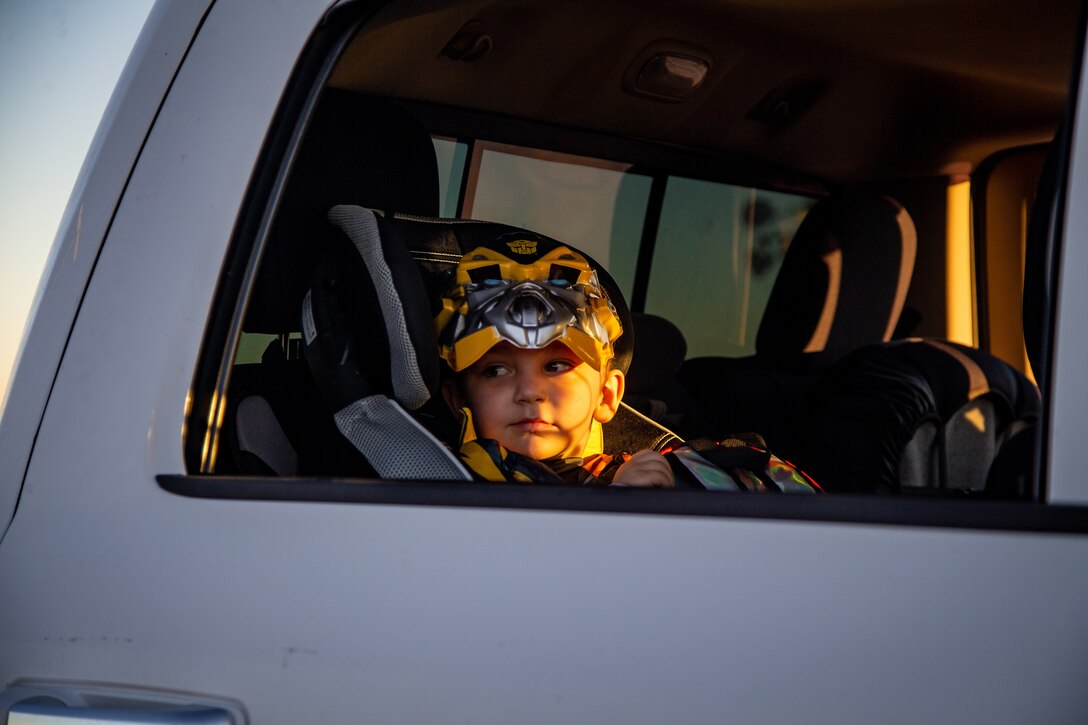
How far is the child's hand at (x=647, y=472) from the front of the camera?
1.83m

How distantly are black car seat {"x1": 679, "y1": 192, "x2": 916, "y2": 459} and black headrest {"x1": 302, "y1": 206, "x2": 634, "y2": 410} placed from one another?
1373 millimetres

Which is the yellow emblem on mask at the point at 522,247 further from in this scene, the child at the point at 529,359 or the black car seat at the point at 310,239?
the black car seat at the point at 310,239

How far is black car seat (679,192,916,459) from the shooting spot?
3.21m

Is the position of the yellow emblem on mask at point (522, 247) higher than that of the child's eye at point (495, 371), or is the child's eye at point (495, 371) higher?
the yellow emblem on mask at point (522, 247)

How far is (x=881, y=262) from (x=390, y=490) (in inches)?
94.7

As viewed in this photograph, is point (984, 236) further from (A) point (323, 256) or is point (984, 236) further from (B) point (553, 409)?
(A) point (323, 256)

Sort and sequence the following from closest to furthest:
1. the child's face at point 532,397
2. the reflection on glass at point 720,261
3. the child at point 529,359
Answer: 1. the child at point 529,359
2. the child's face at point 532,397
3. the reflection on glass at point 720,261

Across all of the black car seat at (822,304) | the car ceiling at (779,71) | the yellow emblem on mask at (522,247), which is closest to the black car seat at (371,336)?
the yellow emblem on mask at (522,247)

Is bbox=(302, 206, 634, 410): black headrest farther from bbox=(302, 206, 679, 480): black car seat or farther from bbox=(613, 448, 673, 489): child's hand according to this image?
bbox=(613, 448, 673, 489): child's hand

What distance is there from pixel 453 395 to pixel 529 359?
195 mm

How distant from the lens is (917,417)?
8.27 feet

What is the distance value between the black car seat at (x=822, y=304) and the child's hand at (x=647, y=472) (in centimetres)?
129

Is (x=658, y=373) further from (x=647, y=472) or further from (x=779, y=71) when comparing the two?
(x=647, y=472)

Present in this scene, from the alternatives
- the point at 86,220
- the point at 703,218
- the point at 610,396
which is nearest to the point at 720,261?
the point at 703,218
